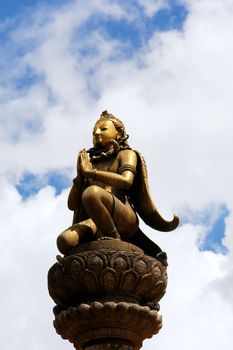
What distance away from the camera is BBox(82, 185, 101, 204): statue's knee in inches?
401

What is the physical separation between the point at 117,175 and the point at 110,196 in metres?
0.51

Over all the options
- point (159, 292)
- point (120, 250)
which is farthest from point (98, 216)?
point (159, 292)

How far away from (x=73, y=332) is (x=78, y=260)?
100 cm

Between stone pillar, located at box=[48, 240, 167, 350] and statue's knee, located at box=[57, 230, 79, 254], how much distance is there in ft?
0.66

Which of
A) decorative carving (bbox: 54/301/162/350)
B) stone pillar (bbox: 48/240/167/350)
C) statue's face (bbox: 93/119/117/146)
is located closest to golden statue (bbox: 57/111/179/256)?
statue's face (bbox: 93/119/117/146)

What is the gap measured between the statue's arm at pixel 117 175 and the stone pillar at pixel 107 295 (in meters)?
1.05

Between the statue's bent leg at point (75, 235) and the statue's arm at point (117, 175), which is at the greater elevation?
the statue's arm at point (117, 175)

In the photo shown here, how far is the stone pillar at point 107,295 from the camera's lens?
960cm

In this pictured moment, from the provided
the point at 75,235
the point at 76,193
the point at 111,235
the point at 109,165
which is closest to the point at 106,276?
the point at 111,235

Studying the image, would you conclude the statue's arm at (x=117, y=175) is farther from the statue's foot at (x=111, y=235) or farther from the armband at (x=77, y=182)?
the statue's foot at (x=111, y=235)

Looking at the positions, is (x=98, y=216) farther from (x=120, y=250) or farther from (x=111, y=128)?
(x=111, y=128)

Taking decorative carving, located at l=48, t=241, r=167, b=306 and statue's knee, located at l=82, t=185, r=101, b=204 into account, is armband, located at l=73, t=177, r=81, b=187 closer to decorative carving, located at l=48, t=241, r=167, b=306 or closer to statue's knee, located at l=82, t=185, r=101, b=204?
statue's knee, located at l=82, t=185, r=101, b=204

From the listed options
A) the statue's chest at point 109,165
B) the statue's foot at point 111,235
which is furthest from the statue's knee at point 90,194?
the statue's chest at point 109,165

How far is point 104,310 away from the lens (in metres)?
9.52
